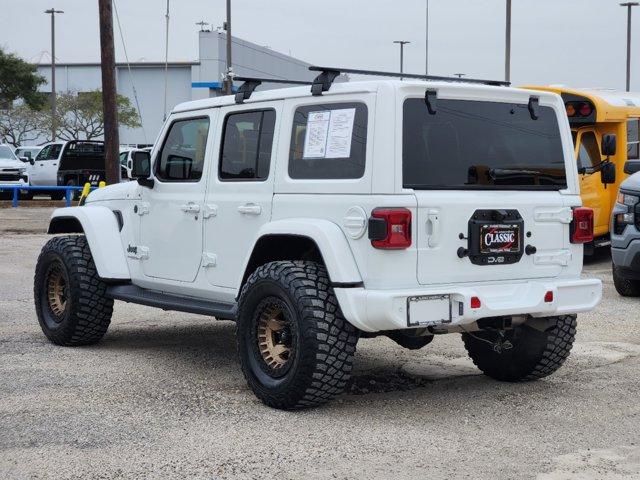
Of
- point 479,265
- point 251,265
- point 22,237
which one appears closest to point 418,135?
point 479,265

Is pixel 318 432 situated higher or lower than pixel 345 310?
lower

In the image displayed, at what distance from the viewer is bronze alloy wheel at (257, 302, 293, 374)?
259 inches

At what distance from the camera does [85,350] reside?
28.7ft

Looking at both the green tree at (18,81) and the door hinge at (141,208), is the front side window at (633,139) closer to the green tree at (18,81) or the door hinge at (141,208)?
the door hinge at (141,208)

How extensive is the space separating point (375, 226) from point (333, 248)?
0.95ft

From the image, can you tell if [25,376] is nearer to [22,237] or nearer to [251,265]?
[251,265]

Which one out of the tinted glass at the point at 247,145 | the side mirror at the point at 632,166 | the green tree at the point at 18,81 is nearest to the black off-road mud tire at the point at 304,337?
the tinted glass at the point at 247,145

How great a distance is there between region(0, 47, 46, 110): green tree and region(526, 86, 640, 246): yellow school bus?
1870 inches

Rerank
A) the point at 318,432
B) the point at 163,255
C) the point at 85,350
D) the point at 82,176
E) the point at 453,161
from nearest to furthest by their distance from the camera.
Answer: the point at 318,432 → the point at 453,161 → the point at 163,255 → the point at 85,350 → the point at 82,176

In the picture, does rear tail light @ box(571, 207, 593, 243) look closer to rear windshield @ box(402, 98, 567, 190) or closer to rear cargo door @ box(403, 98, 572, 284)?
rear cargo door @ box(403, 98, 572, 284)

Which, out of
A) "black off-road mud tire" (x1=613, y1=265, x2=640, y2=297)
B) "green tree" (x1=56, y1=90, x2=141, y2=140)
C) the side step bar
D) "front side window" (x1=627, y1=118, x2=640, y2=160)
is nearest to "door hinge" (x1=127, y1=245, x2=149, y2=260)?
the side step bar

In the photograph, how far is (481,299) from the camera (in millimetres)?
6320

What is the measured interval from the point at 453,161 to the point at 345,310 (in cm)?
115

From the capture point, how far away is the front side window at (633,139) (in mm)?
17108
